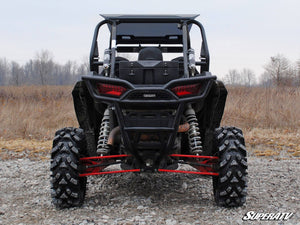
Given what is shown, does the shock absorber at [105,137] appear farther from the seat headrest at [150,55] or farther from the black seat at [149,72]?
the seat headrest at [150,55]

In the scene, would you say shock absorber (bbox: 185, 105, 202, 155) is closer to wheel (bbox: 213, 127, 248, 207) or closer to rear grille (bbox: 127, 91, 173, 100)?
wheel (bbox: 213, 127, 248, 207)

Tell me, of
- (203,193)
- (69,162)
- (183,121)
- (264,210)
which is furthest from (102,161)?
(264,210)

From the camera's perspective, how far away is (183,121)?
3.71 m

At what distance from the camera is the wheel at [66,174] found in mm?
3521

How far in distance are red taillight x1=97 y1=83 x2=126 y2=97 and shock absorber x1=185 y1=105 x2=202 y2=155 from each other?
A: 30.1 inches

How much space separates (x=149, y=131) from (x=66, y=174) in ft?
2.96

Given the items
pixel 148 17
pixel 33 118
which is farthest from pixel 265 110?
pixel 148 17

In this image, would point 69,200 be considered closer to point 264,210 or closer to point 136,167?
point 136,167

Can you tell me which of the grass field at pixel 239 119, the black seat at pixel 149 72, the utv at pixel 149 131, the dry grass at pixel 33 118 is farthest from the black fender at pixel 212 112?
the dry grass at pixel 33 118

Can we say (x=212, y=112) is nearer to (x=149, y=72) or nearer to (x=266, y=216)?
(x=149, y=72)

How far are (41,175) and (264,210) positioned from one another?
127 inches

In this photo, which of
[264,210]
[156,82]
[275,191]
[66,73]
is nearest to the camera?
[264,210]

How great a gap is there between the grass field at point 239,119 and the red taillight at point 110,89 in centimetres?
485

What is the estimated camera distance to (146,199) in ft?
13.0
